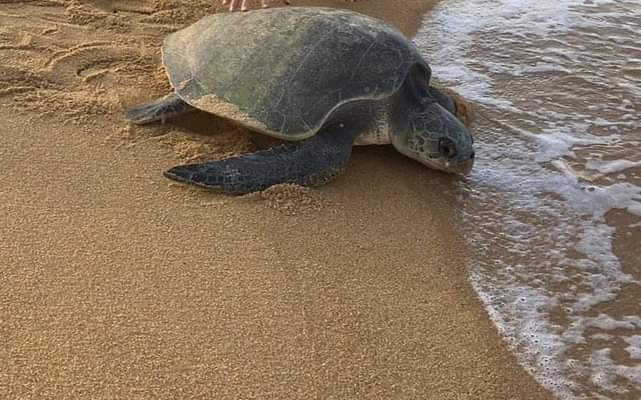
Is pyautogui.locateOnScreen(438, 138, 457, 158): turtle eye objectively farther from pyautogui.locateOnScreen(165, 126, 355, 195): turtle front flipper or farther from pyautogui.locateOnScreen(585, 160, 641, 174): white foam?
pyautogui.locateOnScreen(585, 160, 641, 174): white foam

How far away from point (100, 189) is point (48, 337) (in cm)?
69

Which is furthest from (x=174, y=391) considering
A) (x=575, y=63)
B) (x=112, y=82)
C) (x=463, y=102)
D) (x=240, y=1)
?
(x=575, y=63)

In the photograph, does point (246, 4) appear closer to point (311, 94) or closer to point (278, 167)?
point (311, 94)

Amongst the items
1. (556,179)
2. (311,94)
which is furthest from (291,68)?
(556,179)

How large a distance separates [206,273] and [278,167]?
0.54 metres

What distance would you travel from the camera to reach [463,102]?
121 inches

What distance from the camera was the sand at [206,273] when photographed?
67.2 inches

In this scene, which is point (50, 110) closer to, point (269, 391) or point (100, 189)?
point (100, 189)

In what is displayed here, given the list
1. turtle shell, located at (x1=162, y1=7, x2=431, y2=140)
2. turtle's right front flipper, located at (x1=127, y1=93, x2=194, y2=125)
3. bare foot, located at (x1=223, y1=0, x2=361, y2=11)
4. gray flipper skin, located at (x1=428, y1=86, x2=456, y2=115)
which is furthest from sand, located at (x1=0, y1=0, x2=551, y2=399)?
bare foot, located at (x1=223, y1=0, x2=361, y2=11)

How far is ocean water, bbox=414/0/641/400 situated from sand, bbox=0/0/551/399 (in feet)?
0.40

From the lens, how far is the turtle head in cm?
257

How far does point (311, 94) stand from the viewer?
2518 millimetres

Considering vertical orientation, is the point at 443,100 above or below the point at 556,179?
above

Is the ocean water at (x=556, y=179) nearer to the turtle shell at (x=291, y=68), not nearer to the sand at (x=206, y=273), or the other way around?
the sand at (x=206, y=273)
